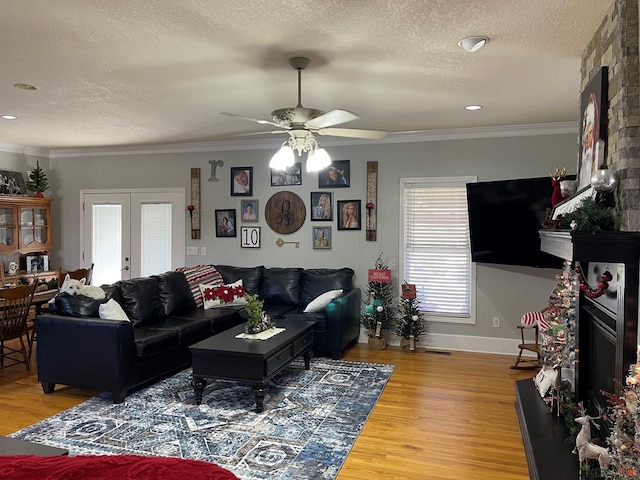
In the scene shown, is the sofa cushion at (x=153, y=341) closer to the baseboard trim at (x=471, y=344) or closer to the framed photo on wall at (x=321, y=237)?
the framed photo on wall at (x=321, y=237)

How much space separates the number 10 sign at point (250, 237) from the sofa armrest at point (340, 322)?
1609 mm

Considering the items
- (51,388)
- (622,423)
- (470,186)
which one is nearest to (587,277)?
(622,423)

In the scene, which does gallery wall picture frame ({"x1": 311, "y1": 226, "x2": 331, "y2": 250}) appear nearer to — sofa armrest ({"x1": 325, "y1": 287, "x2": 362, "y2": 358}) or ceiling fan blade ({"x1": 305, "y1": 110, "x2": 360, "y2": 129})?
sofa armrest ({"x1": 325, "y1": 287, "x2": 362, "y2": 358})

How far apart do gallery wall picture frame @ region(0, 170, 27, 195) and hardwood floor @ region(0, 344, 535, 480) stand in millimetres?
2920

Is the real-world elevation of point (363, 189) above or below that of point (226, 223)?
above

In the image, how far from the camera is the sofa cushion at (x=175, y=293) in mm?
5402

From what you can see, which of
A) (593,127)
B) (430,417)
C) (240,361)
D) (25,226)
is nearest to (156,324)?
(240,361)

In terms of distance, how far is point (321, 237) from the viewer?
6.41 m

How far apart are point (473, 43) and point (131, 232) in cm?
577

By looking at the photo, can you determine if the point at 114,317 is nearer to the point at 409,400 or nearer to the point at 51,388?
the point at 51,388

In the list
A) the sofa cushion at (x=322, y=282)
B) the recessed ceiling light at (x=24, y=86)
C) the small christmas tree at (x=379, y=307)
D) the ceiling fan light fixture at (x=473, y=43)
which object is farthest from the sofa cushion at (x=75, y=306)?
the ceiling fan light fixture at (x=473, y=43)

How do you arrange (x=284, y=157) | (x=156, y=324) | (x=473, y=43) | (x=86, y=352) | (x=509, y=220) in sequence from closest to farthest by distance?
(x=473, y=43) → (x=284, y=157) → (x=86, y=352) → (x=156, y=324) → (x=509, y=220)

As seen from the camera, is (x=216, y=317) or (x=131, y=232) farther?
(x=131, y=232)

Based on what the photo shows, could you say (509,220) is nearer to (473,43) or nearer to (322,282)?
(322,282)
